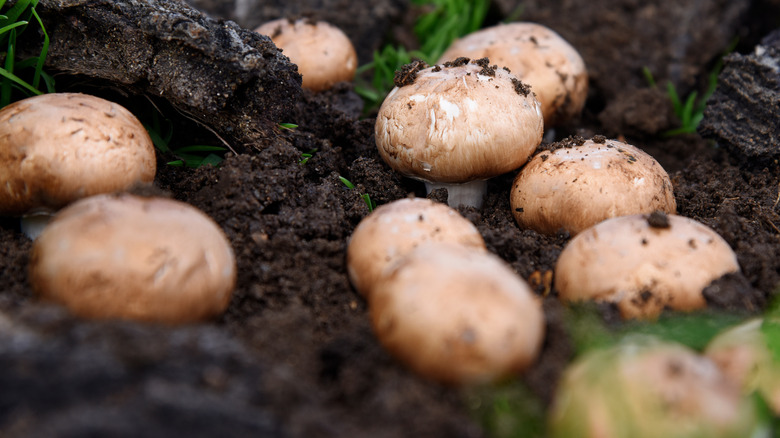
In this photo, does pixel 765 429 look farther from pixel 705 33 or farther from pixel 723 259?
pixel 705 33

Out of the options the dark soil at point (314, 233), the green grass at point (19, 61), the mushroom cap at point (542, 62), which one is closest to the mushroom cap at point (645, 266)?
the dark soil at point (314, 233)

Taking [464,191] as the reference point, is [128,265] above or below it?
above

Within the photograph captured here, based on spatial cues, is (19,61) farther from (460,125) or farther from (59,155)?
(460,125)

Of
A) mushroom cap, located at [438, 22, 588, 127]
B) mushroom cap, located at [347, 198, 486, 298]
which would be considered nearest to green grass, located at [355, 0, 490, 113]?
mushroom cap, located at [438, 22, 588, 127]

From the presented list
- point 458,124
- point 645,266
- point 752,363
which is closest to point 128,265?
point 458,124

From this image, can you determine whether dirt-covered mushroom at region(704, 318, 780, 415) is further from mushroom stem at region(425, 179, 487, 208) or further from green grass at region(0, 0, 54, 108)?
green grass at region(0, 0, 54, 108)

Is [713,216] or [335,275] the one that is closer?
[335,275]

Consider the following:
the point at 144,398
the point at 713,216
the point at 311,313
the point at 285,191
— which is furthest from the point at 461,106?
the point at 144,398

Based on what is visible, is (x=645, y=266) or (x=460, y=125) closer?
(x=645, y=266)
